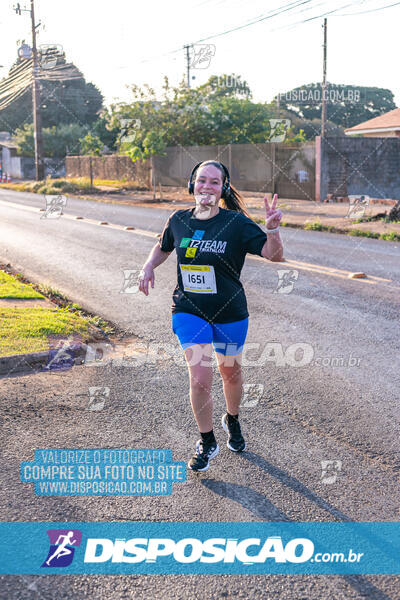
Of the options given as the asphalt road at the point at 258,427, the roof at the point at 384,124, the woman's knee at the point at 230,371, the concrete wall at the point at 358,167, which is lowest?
the asphalt road at the point at 258,427

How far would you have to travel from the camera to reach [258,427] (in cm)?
463

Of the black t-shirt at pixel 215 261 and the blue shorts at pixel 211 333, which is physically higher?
the black t-shirt at pixel 215 261

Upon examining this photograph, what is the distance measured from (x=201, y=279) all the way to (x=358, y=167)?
22.5m

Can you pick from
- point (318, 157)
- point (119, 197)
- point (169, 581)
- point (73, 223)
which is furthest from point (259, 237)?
point (119, 197)

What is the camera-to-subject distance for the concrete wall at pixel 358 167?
963 inches

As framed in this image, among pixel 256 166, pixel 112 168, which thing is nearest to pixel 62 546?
pixel 256 166

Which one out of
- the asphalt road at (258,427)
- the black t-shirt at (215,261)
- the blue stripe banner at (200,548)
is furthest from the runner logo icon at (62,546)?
the black t-shirt at (215,261)

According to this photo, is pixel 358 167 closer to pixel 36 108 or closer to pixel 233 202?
pixel 36 108

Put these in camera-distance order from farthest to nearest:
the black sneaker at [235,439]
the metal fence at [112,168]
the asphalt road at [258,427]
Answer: the metal fence at [112,168] → the black sneaker at [235,439] → the asphalt road at [258,427]

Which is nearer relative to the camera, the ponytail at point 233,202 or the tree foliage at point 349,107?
the ponytail at point 233,202

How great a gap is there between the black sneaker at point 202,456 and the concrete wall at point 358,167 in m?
21.5

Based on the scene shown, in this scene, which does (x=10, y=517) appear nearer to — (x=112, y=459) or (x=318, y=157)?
(x=112, y=459)

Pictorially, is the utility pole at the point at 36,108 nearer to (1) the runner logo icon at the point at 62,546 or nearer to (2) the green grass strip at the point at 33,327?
(2) the green grass strip at the point at 33,327

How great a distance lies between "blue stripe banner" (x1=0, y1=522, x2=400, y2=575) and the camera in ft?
9.98
